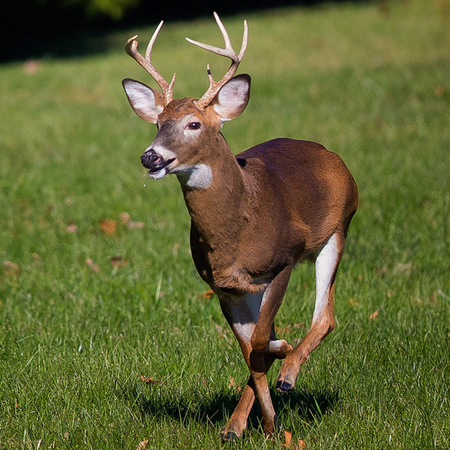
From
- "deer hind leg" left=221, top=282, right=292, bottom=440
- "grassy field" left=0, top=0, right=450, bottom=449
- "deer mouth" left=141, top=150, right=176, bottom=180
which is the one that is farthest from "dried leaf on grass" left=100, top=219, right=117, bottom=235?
"deer mouth" left=141, top=150, right=176, bottom=180

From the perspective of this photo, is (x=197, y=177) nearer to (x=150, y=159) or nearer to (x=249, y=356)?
(x=150, y=159)

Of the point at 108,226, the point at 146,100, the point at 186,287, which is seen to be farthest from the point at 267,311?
the point at 108,226

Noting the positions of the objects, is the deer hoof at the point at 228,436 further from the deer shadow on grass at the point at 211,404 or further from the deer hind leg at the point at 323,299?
the deer hind leg at the point at 323,299

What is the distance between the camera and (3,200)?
7.95 m

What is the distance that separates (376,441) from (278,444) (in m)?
0.40

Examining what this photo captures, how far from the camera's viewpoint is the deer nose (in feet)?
9.72

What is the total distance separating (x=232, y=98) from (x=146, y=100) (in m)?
0.37

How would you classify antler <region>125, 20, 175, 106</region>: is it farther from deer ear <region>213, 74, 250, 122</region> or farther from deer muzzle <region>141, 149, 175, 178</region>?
deer muzzle <region>141, 149, 175, 178</region>

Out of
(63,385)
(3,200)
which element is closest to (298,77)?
(3,200)

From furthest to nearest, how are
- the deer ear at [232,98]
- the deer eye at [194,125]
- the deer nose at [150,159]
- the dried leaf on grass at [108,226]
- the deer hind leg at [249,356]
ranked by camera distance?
the dried leaf on grass at [108,226] → the deer hind leg at [249,356] → the deer ear at [232,98] → the deer eye at [194,125] → the deer nose at [150,159]

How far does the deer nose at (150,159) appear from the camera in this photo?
9.72ft

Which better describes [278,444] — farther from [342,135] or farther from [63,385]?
[342,135]

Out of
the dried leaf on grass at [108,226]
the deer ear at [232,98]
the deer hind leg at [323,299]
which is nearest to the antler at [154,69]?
the deer ear at [232,98]

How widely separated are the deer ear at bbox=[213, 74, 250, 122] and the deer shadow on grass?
131cm
